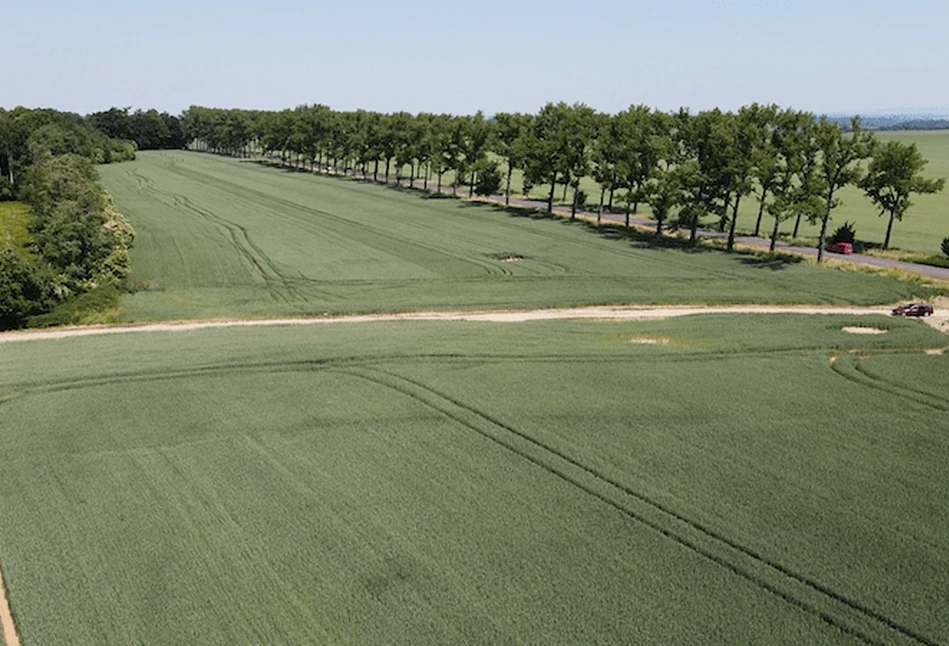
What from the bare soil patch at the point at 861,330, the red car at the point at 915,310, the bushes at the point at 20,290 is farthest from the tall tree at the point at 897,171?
the bushes at the point at 20,290

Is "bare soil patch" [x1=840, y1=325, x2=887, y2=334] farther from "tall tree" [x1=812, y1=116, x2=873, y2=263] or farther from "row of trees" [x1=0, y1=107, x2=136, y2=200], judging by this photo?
"row of trees" [x1=0, y1=107, x2=136, y2=200]

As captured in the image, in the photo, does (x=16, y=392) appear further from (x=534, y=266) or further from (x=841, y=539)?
(x=534, y=266)

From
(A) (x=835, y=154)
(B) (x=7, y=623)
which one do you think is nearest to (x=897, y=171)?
(A) (x=835, y=154)

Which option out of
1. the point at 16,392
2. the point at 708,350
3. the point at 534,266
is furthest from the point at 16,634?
the point at 534,266

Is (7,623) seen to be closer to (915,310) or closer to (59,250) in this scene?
(59,250)

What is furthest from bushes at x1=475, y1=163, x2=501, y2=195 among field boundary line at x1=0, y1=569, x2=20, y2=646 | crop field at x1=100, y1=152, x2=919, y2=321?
field boundary line at x1=0, y1=569, x2=20, y2=646
